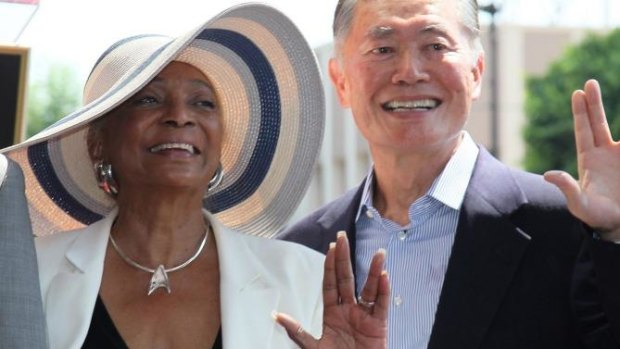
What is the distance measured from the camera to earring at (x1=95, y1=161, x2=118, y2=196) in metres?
4.05

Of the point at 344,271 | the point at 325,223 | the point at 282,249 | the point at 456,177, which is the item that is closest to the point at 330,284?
the point at 344,271

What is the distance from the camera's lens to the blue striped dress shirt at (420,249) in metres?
4.09

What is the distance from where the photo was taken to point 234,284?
376 cm

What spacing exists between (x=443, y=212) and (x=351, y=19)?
2.56ft

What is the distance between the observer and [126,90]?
364 cm

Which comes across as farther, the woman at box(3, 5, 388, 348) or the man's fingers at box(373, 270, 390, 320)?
the woman at box(3, 5, 388, 348)

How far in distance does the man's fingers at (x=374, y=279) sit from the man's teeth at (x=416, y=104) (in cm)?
102

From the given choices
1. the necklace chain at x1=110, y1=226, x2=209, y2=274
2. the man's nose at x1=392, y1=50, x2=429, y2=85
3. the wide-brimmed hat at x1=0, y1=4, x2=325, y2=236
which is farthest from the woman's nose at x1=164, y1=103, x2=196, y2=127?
the man's nose at x1=392, y1=50, x2=429, y2=85

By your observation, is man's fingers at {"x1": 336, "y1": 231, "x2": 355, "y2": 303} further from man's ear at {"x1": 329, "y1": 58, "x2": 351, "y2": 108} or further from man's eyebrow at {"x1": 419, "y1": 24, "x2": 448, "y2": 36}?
man's ear at {"x1": 329, "y1": 58, "x2": 351, "y2": 108}

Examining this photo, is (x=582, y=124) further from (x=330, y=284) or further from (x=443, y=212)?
(x=330, y=284)

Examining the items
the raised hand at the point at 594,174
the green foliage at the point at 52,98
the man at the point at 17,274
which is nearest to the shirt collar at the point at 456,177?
the raised hand at the point at 594,174

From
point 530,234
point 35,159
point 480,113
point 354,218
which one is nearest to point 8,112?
point 35,159

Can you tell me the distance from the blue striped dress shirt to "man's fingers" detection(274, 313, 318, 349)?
2.42ft

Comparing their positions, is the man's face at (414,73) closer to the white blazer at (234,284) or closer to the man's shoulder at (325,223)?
the man's shoulder at (325,223)
